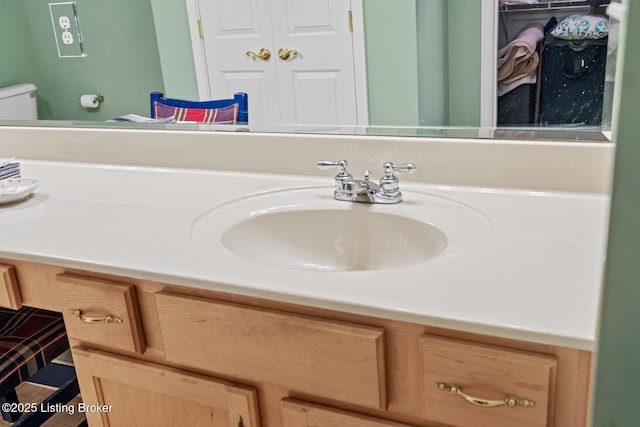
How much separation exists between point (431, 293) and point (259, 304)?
0.27 meters

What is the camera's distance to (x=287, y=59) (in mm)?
1460

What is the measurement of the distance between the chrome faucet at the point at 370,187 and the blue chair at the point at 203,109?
33 cm

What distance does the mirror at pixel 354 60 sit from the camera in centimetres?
127

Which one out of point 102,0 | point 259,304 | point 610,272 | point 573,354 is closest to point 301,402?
point 259,304

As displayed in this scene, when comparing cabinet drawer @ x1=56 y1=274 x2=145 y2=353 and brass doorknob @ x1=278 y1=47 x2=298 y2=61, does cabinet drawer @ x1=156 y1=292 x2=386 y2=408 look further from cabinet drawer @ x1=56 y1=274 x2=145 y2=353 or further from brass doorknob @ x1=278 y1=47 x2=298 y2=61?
brass doorknob @ x1=278 y1=47 x2=298 y2=61

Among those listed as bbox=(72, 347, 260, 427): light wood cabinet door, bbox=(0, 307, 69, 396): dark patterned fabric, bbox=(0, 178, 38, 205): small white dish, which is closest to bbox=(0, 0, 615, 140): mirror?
bbox=(0, 178, 38, 205): small white dish

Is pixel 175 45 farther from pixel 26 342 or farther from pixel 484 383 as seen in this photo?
pixel 484 383

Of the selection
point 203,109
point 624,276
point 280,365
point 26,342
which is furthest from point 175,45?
point 624,276

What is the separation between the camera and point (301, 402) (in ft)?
3.28

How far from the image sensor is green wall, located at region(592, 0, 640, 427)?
0.54 meters

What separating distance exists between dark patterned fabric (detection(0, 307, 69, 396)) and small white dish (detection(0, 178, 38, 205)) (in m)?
0.32

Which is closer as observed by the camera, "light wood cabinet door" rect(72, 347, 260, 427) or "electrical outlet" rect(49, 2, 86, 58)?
"light wood cabinet door" rect(72, 347, 260, 427)

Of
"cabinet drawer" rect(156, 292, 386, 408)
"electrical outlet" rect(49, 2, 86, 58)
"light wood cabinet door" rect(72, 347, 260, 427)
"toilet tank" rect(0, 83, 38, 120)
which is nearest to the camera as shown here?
"cabinet drawer" rect(156, 292, 386, 408)

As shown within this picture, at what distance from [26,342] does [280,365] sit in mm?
825
